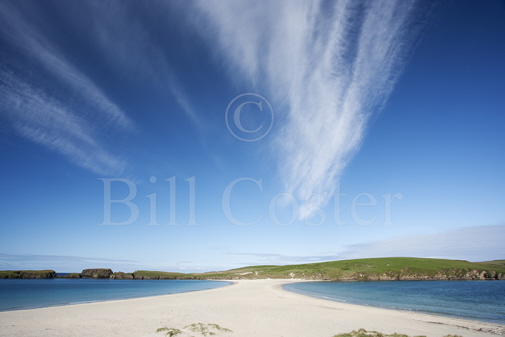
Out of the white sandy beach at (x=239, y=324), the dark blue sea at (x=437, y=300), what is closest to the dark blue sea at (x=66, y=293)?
the white sandy beach at (x=239, y=324)

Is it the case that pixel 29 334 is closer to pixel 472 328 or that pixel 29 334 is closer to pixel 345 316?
pixel 345 316

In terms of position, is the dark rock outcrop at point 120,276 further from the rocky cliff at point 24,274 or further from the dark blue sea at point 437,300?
the dark blue sea at point 437,300

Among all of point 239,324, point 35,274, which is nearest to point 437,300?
point 239,324

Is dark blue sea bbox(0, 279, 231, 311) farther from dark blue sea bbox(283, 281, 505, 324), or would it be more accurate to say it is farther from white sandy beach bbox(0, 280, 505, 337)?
dark blue sea bbox(283, 281, 505, 324)

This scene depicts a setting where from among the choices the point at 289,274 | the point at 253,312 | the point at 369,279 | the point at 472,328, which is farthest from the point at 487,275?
the point at 253,312

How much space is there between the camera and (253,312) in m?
26.1

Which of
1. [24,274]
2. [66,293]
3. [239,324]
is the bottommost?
[24,274]

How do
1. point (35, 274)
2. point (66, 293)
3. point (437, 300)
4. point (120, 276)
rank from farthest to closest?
1. point (35, 274)
2. point (120, 276)
3. point (66, 293)
4. point (437, 300)

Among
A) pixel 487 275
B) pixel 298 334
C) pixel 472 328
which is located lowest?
pixel 487 275

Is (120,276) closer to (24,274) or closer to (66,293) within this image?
→ (24,274)

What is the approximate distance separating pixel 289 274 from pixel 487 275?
83.1 meters

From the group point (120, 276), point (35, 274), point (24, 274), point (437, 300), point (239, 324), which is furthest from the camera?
point (35, 274)

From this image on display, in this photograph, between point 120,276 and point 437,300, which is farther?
point 120,276

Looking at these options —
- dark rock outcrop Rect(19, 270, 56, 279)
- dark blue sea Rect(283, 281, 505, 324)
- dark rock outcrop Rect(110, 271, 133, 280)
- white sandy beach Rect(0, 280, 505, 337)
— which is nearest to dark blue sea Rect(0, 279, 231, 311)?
white sandy beach Rect(0, 280, 505, 337)
